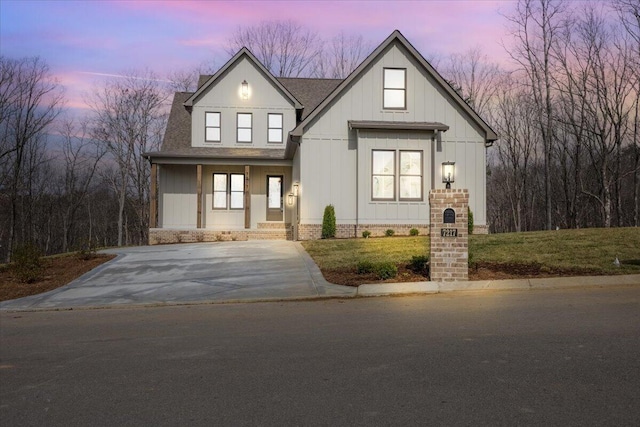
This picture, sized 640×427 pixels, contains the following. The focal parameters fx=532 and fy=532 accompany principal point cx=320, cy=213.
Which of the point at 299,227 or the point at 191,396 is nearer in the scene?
the point at 191,396

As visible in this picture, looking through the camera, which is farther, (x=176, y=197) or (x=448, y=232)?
(x=176, y=197)

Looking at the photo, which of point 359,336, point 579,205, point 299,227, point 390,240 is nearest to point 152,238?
point 299,227

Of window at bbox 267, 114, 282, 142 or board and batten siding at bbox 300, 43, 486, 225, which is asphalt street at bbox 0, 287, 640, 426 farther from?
window at bbox 267, 114, 282, 142

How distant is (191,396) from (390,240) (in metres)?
14.0

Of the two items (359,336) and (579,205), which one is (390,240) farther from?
(579,205)

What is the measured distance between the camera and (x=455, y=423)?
3.83 metres

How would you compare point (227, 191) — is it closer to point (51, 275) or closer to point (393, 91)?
point (393, 91)

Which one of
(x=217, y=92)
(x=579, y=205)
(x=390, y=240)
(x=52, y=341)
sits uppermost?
(x=217, y=92)

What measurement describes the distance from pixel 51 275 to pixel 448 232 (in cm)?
1046

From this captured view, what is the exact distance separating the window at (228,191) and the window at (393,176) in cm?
764

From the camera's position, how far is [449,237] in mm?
10961

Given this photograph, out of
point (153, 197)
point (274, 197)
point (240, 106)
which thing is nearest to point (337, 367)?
point (153, 197)

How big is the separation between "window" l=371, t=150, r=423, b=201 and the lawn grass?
3.44 metres

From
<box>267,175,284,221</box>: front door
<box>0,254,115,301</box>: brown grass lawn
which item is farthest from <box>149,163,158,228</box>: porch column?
<box>0,254,115,301</box>: brown grass lawn
